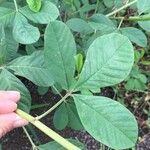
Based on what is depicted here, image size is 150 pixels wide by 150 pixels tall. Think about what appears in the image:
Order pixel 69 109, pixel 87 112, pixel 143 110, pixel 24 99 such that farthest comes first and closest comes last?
pixel 143 110 → pixel 69 109 → pixel 24 99 → pixel 87 112

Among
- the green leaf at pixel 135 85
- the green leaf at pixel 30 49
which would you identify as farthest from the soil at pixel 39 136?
the green leaf at pixel 30 49

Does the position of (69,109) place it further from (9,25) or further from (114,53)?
(114,53)

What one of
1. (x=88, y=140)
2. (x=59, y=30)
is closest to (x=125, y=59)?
(x=59, y=30)

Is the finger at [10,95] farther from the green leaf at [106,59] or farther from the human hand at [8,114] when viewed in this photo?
the green leaf at [106,59]

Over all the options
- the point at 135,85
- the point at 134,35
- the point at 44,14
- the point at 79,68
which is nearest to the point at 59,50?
the point at 79,68

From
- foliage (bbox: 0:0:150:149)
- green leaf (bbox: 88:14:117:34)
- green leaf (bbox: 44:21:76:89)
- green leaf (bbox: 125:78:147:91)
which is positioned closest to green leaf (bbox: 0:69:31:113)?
foliage (bbox: 0:0:150:149)
